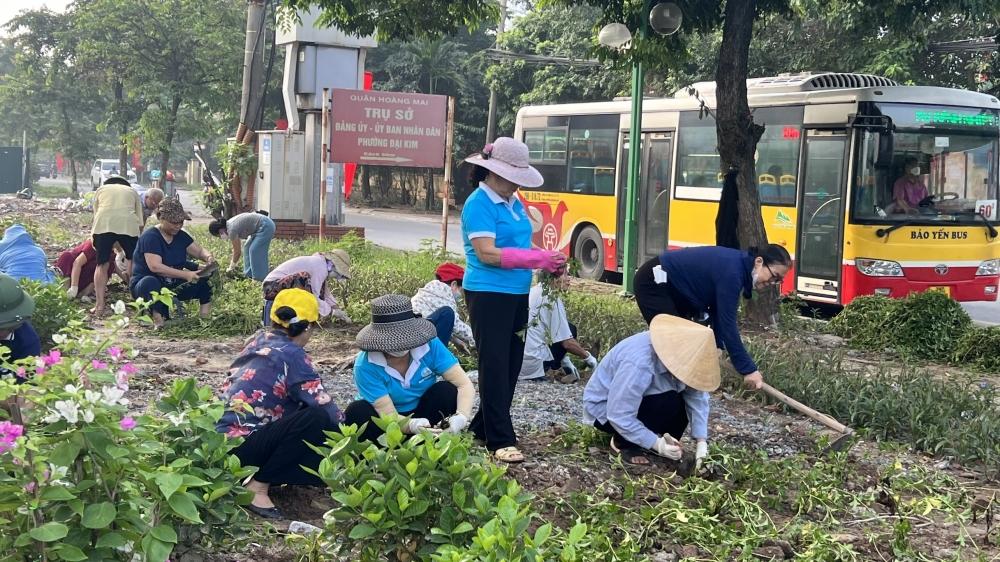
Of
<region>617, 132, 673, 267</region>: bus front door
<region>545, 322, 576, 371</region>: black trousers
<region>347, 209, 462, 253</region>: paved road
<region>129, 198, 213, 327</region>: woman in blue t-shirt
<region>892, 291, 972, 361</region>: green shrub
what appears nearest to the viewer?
<region>545, 322, 576, 371</region>: black trousers

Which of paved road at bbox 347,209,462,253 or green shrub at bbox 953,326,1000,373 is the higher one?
paved road at bbox 347,209,462,253

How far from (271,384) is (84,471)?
1.76 meters

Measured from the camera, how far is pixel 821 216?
13.1m

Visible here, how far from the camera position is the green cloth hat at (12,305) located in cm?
466

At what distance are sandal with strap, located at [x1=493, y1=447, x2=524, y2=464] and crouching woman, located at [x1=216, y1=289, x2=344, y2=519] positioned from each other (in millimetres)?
966

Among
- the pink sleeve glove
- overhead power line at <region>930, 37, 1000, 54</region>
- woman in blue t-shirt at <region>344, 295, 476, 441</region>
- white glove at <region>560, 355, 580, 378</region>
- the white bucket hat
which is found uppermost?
overhead power line at <region>930, 37, 1000, 54</region>

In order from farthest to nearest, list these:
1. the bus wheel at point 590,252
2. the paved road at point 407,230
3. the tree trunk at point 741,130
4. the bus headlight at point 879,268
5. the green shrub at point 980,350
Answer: the bus wheel at point 590,252, the paved road at point 407,230, the bus headlight at point 879,268, the tree trunk at point 741,130, the green shrub at point 980,350

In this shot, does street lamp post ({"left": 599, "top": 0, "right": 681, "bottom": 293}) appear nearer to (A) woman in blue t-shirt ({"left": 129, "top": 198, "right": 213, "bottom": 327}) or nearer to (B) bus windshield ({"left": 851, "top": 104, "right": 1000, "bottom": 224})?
(B) bus windshield ({"left": 851, "top": 104, "right": 1000, "bottom": 224})

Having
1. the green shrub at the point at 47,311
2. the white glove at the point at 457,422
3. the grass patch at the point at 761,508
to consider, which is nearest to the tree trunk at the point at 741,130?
the grass patch at the point at 761,508

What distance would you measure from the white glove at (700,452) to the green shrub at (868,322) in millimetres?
5662

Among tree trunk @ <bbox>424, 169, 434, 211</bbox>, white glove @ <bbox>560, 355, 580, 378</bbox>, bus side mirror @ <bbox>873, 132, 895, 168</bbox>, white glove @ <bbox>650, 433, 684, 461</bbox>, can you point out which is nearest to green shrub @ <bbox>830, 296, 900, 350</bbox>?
bus side mirror @ <bbox>873, 132, 895, 168</bbox>

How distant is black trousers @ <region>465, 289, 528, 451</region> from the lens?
569 centimetres

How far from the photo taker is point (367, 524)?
3770mm

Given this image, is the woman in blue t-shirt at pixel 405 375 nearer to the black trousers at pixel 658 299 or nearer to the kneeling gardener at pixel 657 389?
the kneeling gardener at pixel 657 389
